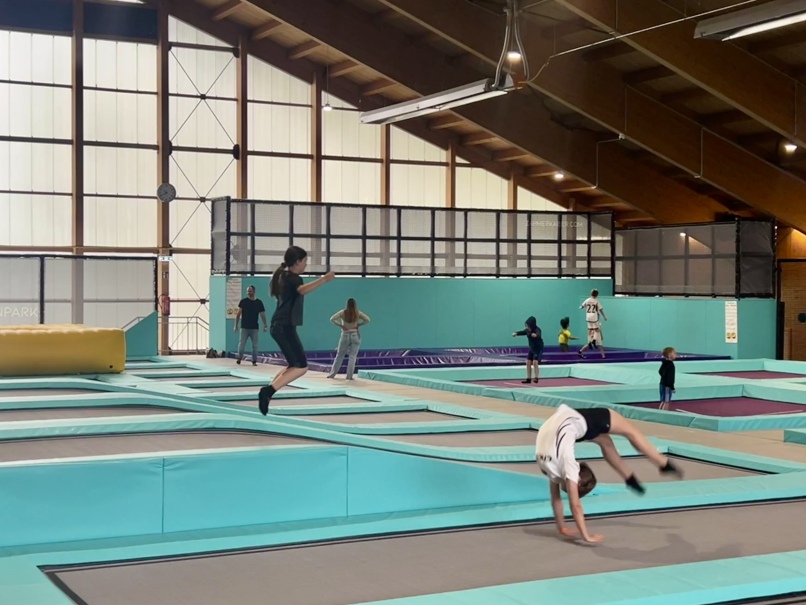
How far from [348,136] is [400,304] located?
542cm

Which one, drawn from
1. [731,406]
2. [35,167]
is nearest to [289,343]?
[731,406]

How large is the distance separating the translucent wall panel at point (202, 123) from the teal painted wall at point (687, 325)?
9.96 metres

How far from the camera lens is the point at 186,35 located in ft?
78.5

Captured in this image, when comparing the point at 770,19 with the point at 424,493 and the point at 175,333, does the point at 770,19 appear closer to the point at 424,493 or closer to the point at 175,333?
the point at 424,493

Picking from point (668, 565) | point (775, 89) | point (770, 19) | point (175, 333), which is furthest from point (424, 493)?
point (175, 333)

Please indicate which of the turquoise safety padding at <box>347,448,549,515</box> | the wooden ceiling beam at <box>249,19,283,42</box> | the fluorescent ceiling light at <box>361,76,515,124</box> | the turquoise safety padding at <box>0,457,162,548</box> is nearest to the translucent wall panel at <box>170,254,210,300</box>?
the wooden ceiling beam at <box>249,19,283,42</box>

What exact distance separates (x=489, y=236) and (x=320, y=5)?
6.46m

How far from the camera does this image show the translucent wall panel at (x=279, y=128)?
24.8 m

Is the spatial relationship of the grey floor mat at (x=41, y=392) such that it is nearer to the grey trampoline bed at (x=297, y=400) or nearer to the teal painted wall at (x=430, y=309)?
the grey trampoline bed at (x=297, y=400)

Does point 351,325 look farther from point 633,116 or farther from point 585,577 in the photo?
point 585,577

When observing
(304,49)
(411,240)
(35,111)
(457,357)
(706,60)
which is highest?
(304,49)

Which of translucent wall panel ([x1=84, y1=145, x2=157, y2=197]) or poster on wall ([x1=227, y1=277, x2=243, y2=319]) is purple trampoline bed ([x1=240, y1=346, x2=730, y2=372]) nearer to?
poster on wall ([x1=227, y1=277, x2=243, y2=319])

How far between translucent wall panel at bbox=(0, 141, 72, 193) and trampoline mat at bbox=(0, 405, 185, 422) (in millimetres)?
14064

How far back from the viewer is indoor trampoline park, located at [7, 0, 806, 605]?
5.83 meters
